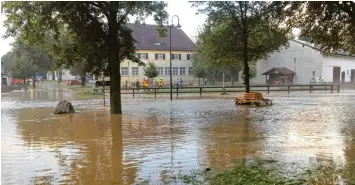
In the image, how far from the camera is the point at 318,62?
185ft

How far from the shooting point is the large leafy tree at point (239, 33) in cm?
2539

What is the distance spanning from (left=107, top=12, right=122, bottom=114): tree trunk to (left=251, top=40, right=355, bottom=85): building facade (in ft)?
133

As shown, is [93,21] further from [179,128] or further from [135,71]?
[135,71]

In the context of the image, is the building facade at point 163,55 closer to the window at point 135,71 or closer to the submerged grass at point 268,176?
the window at point 135,71

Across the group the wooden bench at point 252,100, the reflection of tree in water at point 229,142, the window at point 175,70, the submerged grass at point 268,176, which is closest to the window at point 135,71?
the window at point 175,70

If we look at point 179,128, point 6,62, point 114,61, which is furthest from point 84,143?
point 6,62

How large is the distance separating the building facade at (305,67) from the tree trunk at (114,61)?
133ft

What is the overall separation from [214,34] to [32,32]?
12602mm

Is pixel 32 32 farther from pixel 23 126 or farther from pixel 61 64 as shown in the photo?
pixel 23 126

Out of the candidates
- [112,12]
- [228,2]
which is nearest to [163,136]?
[112,12]

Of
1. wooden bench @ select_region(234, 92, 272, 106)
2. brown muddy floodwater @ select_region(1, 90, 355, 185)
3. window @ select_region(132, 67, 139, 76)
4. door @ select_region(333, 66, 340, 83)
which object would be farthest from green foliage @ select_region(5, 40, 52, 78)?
brown muddy floodwater @ select_region(1, 90, 355, 185)

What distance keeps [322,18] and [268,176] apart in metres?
7.58

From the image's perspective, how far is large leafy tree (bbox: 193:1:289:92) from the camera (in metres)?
25.4

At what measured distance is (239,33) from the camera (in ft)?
85.1
